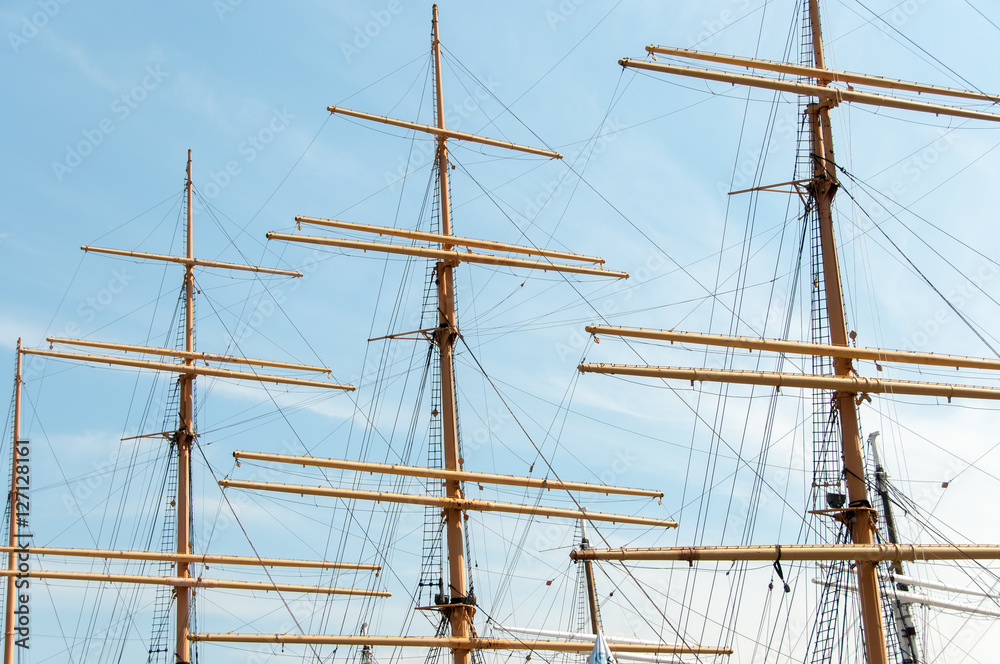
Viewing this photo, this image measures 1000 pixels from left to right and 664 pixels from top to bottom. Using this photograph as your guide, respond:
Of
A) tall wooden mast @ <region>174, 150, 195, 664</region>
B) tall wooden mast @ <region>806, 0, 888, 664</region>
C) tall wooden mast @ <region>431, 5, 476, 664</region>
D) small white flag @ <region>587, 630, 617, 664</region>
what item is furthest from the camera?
tall wooden mast @ <region>174, 150, 195, 664</region>

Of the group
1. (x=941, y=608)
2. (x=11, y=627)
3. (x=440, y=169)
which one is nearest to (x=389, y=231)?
(x=440, y=169)

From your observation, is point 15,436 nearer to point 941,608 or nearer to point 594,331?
point 594,331

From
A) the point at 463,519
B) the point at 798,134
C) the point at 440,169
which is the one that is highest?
the point at 440,169

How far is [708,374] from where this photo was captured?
3206 centimetres

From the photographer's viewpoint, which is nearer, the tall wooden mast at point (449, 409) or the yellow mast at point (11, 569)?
the tall wooden mast at point (449, 409)

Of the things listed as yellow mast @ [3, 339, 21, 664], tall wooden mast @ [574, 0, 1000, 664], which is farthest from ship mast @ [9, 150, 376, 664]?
tall wooden mast @ [574, 0, 1000, 664]

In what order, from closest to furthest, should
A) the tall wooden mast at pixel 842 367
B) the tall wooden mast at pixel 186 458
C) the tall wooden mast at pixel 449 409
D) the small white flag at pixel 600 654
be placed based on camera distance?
the small white flag at pixel 600 654, the tall wooden mast at pixel 842 367, the tall wooden mast at pixel 449 409, the tall wooden mast at pixel 186 458

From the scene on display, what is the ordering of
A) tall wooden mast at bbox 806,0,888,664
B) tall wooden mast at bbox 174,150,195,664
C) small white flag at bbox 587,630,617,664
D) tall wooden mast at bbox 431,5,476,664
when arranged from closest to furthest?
small white flag at bbox 587,630,617,664
tall wooden mast at bbox 806,0,888,664
tall wooden mast at bbox 431,5,476,664
tall wooden mast at bbox 174,150,195,664

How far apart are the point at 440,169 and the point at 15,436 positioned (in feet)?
78.3

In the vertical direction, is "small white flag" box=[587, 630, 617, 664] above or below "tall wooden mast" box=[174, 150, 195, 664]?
below

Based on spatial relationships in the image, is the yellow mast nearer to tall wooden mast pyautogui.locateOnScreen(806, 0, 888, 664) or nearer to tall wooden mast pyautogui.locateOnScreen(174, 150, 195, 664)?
tall wooden mast pyautogui.locateOnScreen(174, 150, 195, 664)

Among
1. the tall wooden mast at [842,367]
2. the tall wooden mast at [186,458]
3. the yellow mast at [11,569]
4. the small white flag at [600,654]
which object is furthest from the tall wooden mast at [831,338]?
the yellow mast at [11,569]

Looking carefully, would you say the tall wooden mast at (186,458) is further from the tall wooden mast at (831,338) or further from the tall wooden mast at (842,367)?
the tall wooden mast at (842,367)

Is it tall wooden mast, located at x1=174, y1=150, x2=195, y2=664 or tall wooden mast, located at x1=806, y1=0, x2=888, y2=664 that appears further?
tall wooden mast, located at x1=174, y1=150, x2=195, y2=664
